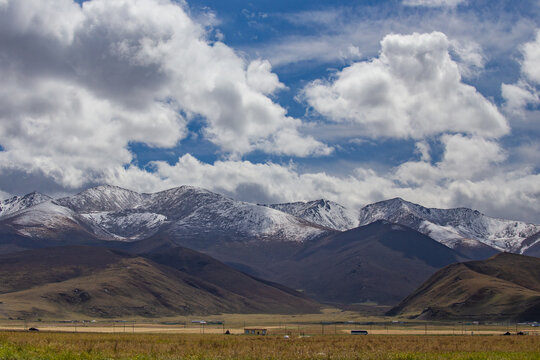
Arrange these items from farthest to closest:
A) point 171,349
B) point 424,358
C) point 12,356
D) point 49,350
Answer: point 171,349, point 49,350, point 424,358, point 12,356

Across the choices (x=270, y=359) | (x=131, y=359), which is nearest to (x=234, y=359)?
(x=270, y=359)

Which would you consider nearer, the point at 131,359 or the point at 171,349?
the point at 131,359

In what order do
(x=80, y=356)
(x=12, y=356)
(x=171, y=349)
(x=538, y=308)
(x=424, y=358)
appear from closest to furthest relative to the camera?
(x=12, y=356), (x=80, y=356), (x=424, y=358), (x=171, y=349), (x=538, y=308)

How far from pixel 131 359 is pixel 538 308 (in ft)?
585

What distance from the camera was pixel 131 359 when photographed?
4659cm

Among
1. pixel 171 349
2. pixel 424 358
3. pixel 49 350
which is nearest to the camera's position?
pixel 424 358

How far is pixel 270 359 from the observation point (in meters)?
50.0

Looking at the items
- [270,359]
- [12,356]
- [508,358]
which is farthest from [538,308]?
[12,356]

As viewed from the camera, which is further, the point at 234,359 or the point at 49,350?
the point at 49,350

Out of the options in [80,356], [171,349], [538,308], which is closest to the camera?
[80,356]

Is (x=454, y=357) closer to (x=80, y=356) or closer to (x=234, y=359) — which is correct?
(x=234, y=359)

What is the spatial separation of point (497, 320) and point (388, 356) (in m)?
162

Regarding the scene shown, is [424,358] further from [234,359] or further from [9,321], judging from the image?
[9,321]

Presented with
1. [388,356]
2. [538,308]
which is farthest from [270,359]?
[538,308]
